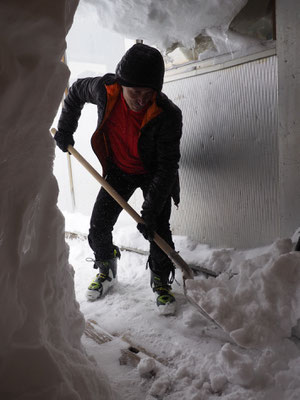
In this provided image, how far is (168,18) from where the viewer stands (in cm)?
250

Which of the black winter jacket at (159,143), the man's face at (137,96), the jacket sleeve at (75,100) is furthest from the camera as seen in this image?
the jacket sleeve at (75,100)

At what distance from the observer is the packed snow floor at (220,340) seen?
4.94 ft

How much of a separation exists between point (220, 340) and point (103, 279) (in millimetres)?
1052

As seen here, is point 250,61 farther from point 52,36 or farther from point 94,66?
point 94,66

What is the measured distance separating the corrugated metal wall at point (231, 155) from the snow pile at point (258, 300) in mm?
623

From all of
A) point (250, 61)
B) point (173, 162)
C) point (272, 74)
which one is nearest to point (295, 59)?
point (272, 74)

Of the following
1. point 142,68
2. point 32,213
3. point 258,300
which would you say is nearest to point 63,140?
point 142,68

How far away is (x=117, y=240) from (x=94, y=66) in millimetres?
2085

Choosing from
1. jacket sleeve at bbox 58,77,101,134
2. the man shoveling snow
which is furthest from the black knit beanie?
jacket sleeve at bbox 58,77,101,134

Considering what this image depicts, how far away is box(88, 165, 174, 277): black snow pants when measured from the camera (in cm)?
242

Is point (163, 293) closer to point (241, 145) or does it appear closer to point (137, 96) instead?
point (241, 145)

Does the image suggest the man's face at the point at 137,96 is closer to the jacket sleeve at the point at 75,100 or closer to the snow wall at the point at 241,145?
the jacket sleeve at the point at 75,100

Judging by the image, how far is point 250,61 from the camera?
2307 millimetres

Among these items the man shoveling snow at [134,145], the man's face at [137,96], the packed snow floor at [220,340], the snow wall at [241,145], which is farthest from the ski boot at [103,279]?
the man's face at [137,96]
